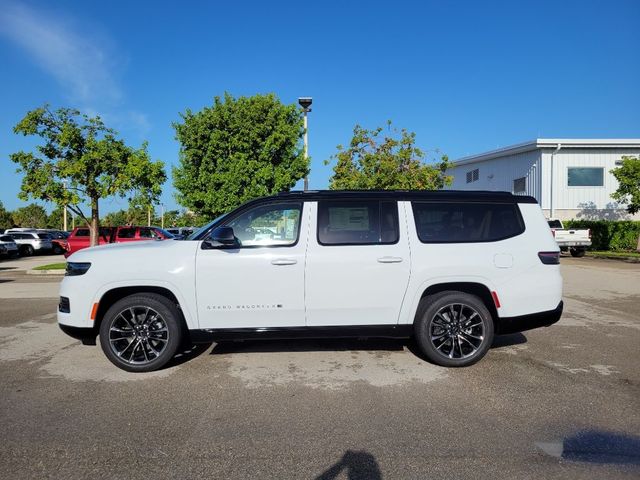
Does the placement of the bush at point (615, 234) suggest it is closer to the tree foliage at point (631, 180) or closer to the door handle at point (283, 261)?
the tree foliage at point (631, 180)

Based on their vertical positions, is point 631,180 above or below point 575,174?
below

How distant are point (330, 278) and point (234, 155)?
47.5 ft

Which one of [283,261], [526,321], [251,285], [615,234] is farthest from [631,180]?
[251,285]

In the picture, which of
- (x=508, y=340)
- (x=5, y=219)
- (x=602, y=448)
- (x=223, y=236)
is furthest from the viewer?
(x=5, y=219)

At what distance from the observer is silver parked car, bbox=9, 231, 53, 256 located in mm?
30203

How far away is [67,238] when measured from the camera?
92.4 ft

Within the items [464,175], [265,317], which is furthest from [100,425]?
[464,175]

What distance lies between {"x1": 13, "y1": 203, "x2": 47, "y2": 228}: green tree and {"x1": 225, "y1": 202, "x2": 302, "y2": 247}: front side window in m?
69.2

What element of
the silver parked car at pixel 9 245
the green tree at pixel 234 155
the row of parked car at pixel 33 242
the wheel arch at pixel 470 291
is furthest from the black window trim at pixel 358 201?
the row of parked car at pixel 33 242

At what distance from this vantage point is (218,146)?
733 inches

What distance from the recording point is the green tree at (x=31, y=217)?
6353cm

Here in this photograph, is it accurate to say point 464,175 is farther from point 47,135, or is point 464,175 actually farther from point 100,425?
point 100,425

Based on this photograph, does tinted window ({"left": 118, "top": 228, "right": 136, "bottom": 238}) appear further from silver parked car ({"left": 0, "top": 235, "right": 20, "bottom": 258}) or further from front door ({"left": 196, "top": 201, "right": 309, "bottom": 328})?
front door ({"left": 196, "top": 201, "right": 309, "bottom": 328})

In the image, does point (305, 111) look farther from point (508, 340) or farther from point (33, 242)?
point (33, 242)
